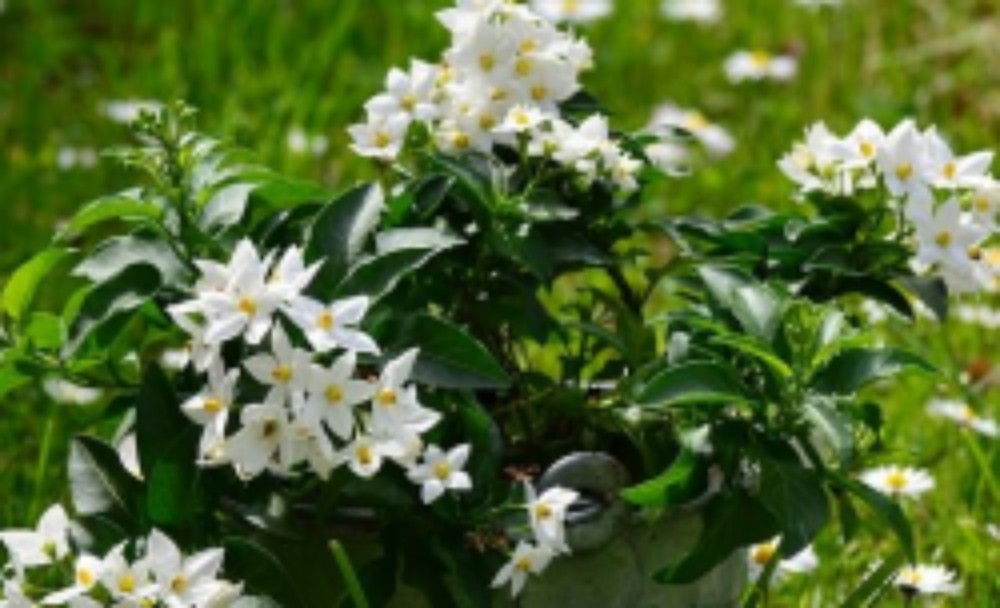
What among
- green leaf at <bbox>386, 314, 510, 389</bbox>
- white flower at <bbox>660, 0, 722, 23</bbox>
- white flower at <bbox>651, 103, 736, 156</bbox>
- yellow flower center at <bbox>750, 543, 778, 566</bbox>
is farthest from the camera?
white flower at <bbox>660, 0, 722, 23</bbox>

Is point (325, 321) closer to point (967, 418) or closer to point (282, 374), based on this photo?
point (282, 374)

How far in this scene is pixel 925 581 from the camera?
1946 millimetres

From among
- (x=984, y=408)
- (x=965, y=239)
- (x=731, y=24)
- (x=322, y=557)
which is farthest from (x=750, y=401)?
(x=731, y=24)

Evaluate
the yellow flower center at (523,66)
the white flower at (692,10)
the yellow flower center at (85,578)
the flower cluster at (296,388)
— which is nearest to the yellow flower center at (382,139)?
the yellow flower center at (523,66)

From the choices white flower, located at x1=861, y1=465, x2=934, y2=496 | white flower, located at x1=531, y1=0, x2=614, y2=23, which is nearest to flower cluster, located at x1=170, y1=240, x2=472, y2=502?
white flower, located at x1=861, y1=465, x2=934, y2=496

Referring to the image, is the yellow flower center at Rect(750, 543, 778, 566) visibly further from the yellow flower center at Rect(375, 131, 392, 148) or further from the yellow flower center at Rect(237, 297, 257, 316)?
the yellow flower center at Rect(237, 297, 257, 316)

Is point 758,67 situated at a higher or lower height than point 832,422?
higher

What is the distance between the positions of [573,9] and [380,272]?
2091mm

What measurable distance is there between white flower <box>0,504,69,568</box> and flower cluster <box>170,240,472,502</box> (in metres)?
0.14

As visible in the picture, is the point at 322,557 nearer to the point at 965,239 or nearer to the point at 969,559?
the point at 965,239

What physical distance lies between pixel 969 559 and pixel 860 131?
0.62 metres

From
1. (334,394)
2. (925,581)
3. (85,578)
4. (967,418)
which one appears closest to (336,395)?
(334,394)

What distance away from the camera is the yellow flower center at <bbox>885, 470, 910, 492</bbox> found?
2.15m

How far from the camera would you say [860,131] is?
1.67 meters
